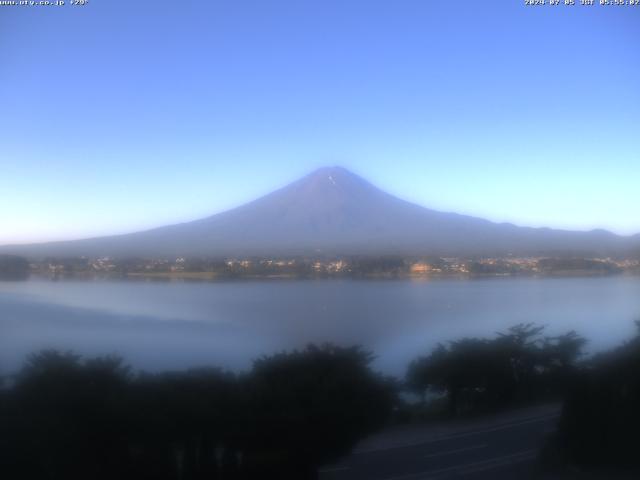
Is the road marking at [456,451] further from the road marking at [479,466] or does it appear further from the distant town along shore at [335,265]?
the distant town along shore at [335,265]

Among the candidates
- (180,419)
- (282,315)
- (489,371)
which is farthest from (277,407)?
(489,371)

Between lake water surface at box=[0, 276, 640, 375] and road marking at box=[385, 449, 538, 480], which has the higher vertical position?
lake water surface at box=[0, 276, 640, 375]

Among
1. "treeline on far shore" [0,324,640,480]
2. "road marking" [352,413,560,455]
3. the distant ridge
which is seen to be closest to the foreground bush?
"treeline on far shore" [0,324,640,480]

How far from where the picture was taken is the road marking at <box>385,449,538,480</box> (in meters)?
4.50

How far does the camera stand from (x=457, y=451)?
4.89 meters

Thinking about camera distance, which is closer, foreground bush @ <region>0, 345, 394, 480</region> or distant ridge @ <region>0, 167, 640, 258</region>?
foreground bush @ <region>0, 345, 394, 480</region>

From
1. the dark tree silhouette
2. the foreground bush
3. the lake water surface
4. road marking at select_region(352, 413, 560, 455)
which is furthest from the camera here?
the dark tree silhouette

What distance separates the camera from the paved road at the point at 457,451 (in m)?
4.53

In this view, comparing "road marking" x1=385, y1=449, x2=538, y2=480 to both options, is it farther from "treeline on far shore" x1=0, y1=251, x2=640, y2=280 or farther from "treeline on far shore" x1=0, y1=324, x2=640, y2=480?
"treeline on far shore" x1=0, y1=251, x2=640, y2=280

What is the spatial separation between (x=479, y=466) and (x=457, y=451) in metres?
0.29

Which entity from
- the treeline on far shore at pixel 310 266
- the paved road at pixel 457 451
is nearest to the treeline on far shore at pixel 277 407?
the paved road at pixel 457 451

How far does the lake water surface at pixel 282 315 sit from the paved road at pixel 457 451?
740 millimetres

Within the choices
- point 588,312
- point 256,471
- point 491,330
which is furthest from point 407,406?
point 588,312

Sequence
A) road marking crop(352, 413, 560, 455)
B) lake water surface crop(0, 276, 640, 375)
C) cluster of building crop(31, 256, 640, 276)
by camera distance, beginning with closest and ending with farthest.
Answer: road marking crop(352, 413, 560, 455), lake water surface crop(0, 276, 640, 375), cluster of building crop(31, 256, 640, 276)
